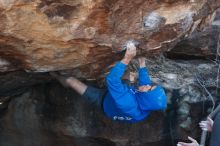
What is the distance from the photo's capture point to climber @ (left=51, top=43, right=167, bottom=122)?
321 cm

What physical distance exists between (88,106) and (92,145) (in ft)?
1.43

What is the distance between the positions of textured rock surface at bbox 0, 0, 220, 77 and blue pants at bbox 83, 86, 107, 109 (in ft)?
1.44

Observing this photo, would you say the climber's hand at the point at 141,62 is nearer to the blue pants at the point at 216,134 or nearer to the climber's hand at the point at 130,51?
the climber's hand at the point at 130,51

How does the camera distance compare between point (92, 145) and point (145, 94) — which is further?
point (92, 145)

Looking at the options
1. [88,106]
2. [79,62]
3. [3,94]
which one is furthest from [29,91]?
[79,62]

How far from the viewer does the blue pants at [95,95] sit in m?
3.74

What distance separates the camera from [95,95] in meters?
3.76

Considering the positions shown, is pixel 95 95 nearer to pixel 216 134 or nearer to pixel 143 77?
pixel 143 77

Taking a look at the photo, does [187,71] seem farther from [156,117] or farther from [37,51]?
[37,51]

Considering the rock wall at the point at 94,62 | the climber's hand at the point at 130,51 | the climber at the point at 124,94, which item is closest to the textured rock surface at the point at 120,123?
the rock wall at the point at 94,62

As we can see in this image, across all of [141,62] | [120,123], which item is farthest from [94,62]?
[120,123]

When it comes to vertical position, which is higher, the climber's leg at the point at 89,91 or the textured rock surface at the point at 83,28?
the textured rock surface at the point at 83,28

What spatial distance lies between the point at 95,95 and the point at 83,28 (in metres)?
1.04

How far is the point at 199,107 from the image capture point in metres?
4.11
